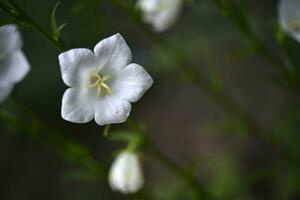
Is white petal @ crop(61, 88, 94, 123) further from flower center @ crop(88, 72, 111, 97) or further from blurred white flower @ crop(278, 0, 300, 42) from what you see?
blurred white flower @ crop(278, 0, 300, 42)

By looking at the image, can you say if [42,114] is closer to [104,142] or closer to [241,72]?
[104,142]

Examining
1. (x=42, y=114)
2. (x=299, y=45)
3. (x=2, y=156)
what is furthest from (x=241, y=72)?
(x=2, y=156)

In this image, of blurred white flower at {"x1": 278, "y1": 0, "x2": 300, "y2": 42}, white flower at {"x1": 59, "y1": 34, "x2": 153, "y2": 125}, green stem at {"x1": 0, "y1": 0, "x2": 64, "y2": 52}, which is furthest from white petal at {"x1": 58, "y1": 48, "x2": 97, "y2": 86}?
blurred white flower at {"x1": 278, "y1": 0, "x2": 300, "y2": 42}

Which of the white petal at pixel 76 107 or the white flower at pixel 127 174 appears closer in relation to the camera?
the white petal at pixel 76 107

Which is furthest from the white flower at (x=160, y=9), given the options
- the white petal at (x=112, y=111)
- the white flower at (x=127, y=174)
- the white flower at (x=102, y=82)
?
the white petal at (x=112, y=111)

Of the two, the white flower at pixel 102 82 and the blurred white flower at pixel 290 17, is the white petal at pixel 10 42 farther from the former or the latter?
the blurred white flower at pixel 290 17

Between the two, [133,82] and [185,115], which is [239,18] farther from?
[185,115]
